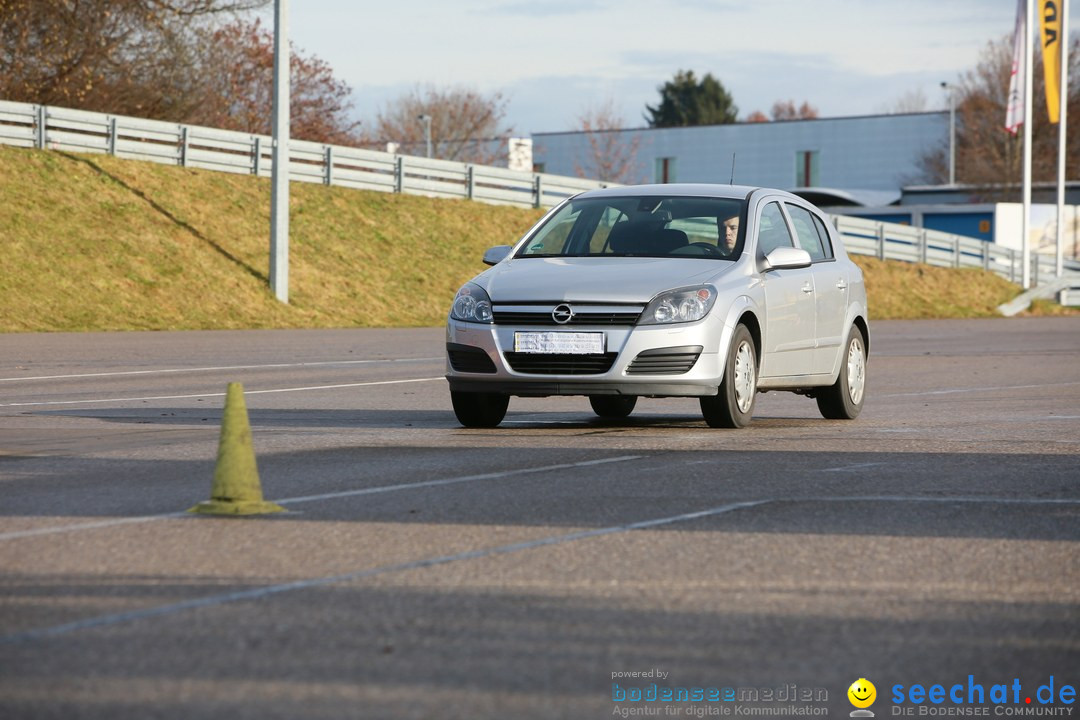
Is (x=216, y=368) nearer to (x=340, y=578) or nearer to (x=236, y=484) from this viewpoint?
(x=236, y=484)

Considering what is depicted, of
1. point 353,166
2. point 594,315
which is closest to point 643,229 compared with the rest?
point 594,315

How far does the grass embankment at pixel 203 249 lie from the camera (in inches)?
1241

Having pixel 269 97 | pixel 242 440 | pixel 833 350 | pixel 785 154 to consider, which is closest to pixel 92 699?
pixel 242 440

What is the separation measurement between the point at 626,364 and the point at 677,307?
0.51 m

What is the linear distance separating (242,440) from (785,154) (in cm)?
9529

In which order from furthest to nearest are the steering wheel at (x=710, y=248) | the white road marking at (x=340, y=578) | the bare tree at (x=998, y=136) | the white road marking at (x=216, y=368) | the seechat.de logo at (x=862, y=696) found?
the bare tree at (x=998, y=136), the white road marking at (x=216, y=368), the steering wheel at (x=710, y=248), the white road marking at (x=340, y=578), the seechat.de logo at (x=862, y=696)

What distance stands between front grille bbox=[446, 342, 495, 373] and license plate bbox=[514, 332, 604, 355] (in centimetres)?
34

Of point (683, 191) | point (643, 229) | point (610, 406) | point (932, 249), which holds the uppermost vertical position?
point (932, 249)

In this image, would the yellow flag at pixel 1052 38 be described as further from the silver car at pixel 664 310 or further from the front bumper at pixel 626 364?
the front bumper at pixel 626 364

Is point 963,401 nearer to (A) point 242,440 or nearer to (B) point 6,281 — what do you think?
(A) point 242,440

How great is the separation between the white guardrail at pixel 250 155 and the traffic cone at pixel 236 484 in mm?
28575

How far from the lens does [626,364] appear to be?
35.9 ft

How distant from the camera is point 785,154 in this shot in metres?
101

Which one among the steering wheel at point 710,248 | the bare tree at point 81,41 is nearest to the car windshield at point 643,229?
the steering wheel at point 710,248
